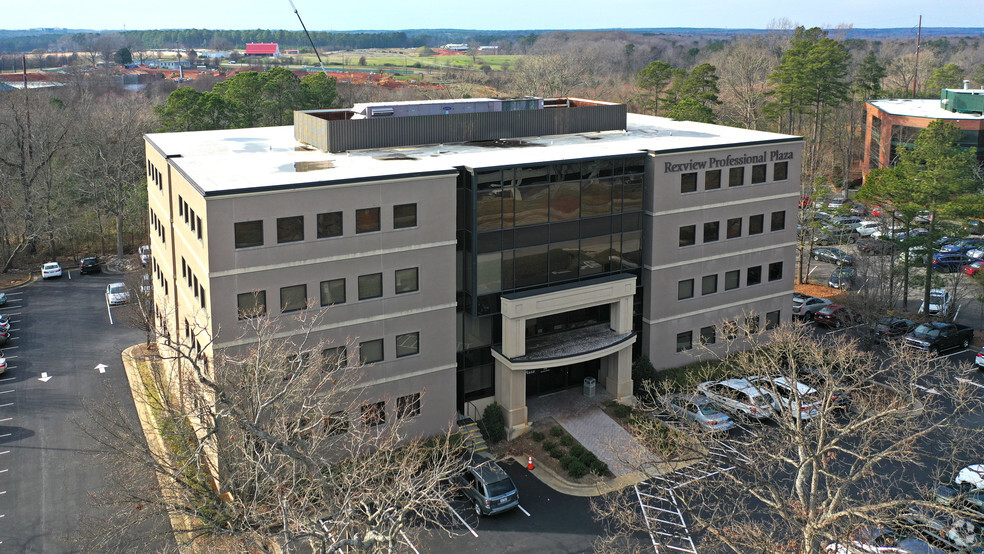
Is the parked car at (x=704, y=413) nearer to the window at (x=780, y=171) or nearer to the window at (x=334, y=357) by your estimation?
the window at (x=780, y=171)

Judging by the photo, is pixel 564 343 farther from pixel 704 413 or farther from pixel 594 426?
pixel 704 413

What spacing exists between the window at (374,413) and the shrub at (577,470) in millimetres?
7870

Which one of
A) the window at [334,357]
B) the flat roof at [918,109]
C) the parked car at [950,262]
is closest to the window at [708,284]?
the window at [334,357]

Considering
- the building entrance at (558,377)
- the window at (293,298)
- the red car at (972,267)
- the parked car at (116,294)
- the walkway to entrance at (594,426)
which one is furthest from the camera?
the red car at (972,267)

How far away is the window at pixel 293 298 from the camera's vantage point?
3338 cm

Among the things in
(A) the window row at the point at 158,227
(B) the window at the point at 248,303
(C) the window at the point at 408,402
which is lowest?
(C) the window at the point at 408,402

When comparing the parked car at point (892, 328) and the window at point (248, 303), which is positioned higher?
the window at point (248, 303)

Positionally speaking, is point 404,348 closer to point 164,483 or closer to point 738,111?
point 164,483

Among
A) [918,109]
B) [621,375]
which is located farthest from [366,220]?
[918,109]

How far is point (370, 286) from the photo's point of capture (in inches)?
1377

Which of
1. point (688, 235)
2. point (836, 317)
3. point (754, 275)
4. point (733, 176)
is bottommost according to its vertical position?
point (836, 317)

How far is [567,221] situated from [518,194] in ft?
9.51

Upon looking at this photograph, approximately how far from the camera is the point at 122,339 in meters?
51.8

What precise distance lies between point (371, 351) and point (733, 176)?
20358mm
